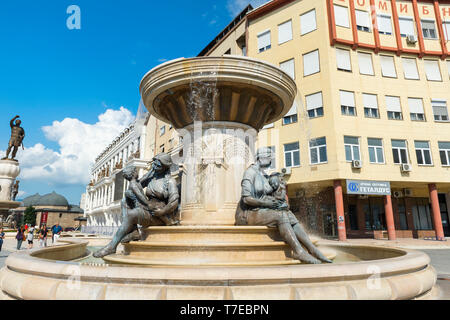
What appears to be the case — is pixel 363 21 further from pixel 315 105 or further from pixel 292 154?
pixel 292 154

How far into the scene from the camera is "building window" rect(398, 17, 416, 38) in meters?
22.1

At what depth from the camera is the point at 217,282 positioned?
7.80 feet

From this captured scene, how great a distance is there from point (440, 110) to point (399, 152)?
202 inches

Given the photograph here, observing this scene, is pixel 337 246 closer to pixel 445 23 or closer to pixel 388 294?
pixel 388 294

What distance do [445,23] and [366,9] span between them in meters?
6.49

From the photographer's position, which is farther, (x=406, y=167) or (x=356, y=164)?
(x=406, y=167)

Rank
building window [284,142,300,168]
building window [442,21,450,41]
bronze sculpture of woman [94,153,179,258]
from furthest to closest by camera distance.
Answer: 1. building window [442,21,450,41]
2. building window [284,142,300,168]
3. bronze sculpture of woman [94,153,179,258]

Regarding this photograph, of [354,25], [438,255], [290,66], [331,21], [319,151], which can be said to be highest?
[354,25]

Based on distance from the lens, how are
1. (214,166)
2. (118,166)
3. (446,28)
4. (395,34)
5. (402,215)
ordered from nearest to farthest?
(214,166) < (395,34) < (446,28) < (402,215) < (118,166)

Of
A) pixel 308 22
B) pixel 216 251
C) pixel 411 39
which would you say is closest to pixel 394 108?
pixel 411 39

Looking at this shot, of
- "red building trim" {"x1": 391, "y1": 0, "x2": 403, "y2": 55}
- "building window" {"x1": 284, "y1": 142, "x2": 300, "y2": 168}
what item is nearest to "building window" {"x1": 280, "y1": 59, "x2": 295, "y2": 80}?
"building window" {"x1": 284, "y1": 142, "x2": 300, "y2": 168}

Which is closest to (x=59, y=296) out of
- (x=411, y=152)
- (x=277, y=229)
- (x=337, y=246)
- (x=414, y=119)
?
(x=277, y=229)

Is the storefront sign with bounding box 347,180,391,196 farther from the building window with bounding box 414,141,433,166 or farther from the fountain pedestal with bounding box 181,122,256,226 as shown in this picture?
the fountain pedestal with bounding box 181,122,256,226

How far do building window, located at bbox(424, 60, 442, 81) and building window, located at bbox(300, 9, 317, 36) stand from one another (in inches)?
360
